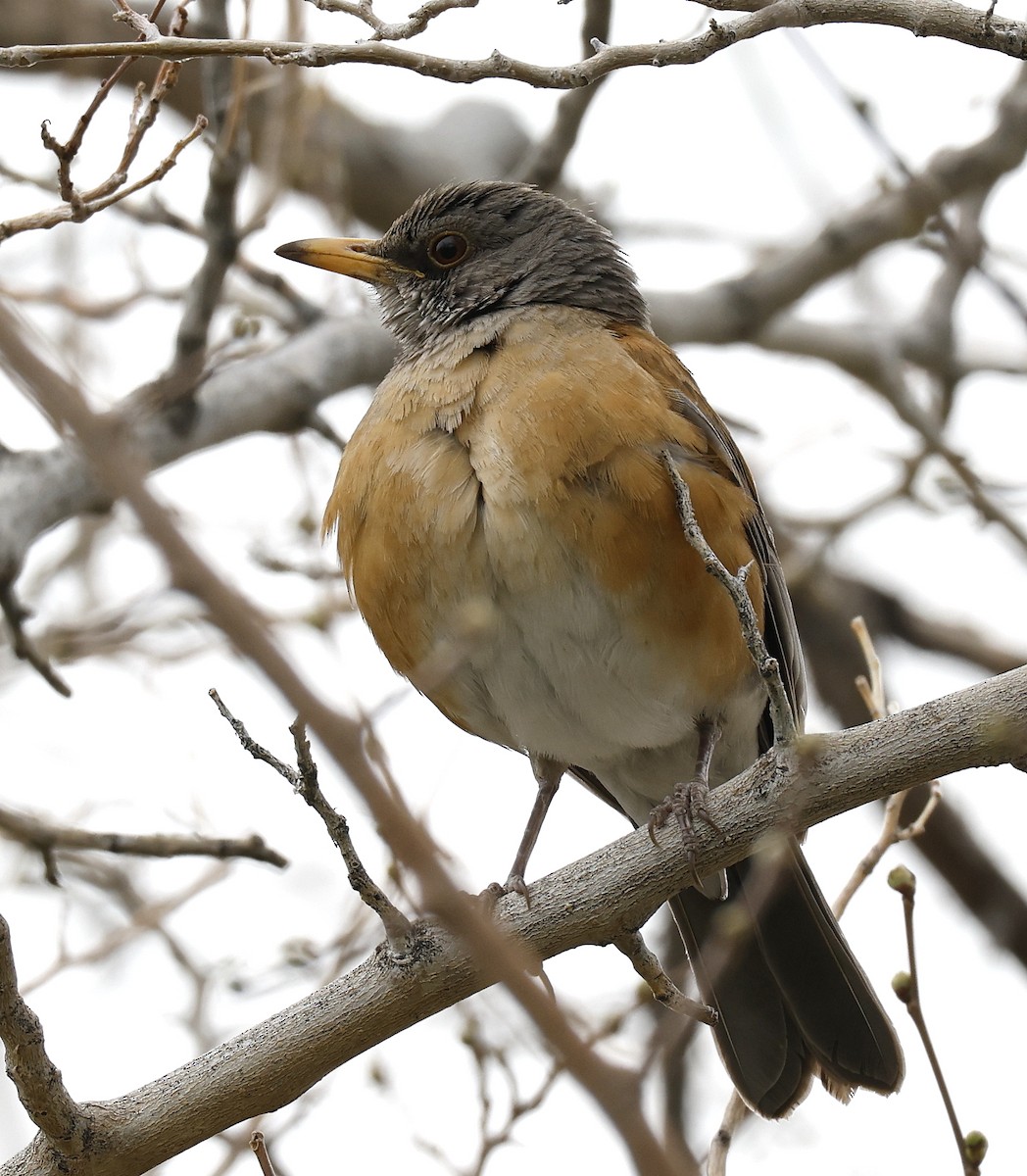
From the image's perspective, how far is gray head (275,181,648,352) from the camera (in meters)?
5.34

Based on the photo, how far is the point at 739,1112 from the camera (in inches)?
168

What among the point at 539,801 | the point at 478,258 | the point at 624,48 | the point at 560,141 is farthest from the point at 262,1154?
the point at 560,141

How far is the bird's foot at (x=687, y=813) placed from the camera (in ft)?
11.8

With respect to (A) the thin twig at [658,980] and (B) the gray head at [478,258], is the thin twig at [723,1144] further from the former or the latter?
(B) the gray head at [478,258]

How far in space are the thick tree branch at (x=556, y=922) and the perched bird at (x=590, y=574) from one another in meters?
0.19

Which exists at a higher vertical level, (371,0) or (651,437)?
(371,0)

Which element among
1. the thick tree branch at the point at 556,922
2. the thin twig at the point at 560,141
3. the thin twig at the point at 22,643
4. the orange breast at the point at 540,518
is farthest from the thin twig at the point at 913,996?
the thin twig at the point at 560,141

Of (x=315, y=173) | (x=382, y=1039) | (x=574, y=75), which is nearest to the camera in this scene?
(x=574, y=75)

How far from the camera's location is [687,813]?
3.69 metres

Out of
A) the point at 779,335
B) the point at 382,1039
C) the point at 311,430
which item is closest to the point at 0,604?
the point at 311,430

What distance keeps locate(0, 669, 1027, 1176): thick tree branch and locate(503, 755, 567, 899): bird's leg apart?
0.95 m

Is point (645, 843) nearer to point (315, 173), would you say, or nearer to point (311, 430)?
point (311, 430)

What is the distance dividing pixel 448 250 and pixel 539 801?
2.17 meters

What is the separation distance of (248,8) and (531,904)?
334 centimetres
